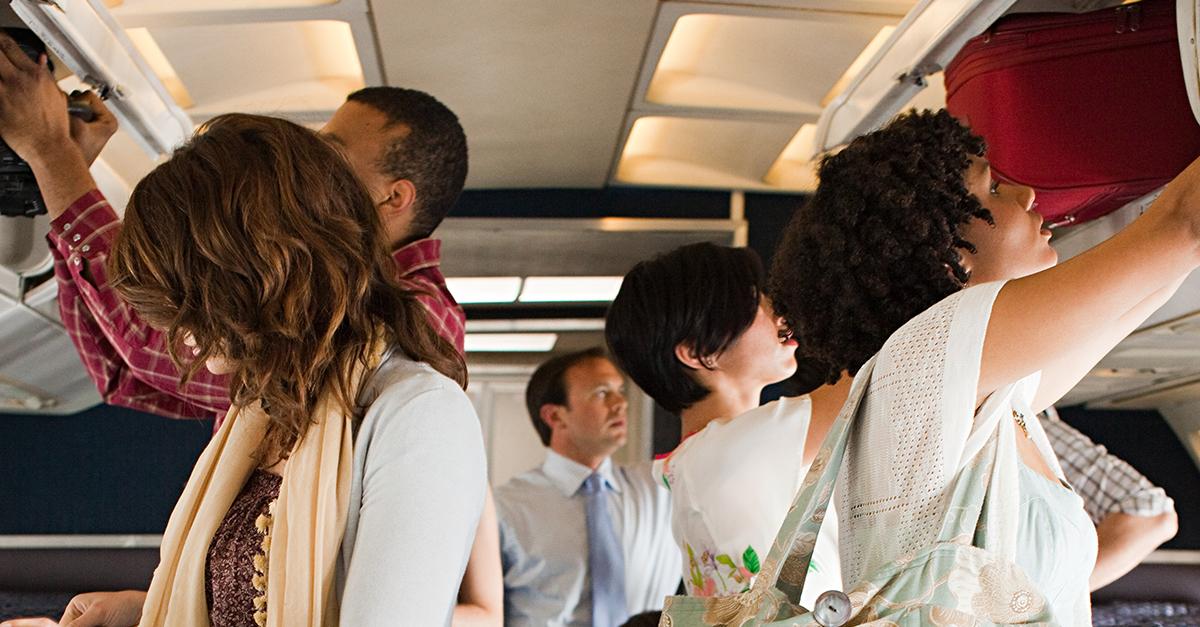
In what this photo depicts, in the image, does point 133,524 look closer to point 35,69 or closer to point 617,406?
point 617,406

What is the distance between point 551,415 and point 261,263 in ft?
9.25

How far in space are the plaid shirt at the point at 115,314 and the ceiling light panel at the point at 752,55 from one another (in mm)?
1026

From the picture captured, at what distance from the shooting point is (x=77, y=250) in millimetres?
1765

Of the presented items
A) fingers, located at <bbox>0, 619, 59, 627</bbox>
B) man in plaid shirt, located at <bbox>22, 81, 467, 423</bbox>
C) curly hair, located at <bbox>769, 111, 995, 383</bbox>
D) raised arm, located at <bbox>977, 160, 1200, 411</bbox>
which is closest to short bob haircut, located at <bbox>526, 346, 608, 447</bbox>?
man in plaid shirt, located at <bbox>22, 81, 467, 423</bbox>

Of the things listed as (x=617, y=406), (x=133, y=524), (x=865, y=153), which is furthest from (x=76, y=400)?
(x=865, y=153)

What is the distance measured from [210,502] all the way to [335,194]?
1.31 ft

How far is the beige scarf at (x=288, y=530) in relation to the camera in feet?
4.15

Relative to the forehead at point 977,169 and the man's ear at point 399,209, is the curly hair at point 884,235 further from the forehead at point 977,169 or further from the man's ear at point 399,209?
the man's ear at point 399,209

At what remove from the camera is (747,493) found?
1678mm

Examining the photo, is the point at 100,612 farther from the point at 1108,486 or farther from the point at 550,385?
the point at 550,385

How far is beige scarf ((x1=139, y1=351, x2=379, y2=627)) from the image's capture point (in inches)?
49.8

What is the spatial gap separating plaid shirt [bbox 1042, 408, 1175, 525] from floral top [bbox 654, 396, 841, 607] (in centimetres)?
134

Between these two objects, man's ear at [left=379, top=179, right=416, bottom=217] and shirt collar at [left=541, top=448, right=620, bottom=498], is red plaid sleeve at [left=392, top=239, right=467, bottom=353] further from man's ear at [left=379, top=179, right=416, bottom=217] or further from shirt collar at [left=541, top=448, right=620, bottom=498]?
shirt collar at [left=541, top=448, right=620, bottom=498]

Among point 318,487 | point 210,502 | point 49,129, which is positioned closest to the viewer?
point 318,487
